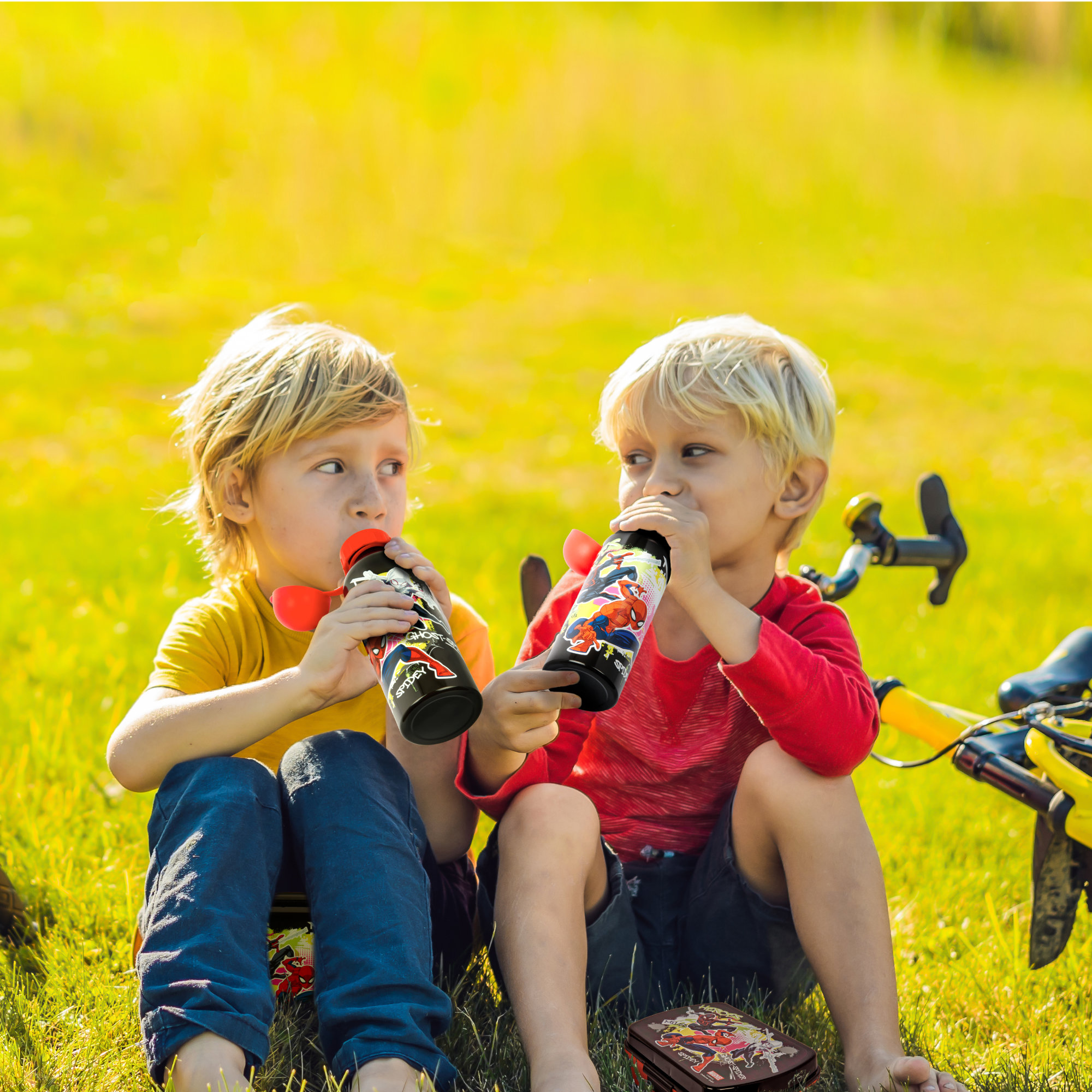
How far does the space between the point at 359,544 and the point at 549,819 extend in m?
0.56

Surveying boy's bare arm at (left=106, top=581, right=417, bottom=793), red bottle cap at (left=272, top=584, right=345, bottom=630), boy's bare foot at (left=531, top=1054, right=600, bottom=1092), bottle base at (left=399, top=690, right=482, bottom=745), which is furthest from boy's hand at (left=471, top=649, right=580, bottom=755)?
boy's bare foot at (left=531, top=1054, right=600, bottom=1092)

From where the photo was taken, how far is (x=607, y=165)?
1305 cm

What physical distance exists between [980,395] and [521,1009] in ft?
27.3

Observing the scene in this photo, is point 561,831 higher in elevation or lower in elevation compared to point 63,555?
higher

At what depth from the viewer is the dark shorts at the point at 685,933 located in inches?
84.6

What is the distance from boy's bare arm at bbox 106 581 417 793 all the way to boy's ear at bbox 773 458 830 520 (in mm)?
816

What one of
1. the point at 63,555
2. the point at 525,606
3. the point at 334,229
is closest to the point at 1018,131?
the point at 334,229

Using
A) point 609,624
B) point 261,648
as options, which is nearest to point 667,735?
point 609,624

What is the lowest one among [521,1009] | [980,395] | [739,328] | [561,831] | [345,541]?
[980,395]

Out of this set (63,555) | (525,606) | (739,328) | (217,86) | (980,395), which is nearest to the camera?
(739,328)

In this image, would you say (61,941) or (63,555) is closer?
(61,941)

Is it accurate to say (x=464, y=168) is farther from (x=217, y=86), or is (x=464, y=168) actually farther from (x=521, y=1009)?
(x=521, y=1009)

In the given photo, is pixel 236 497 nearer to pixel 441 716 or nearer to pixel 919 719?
pixel 441 716

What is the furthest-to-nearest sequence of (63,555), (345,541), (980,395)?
(980,395)
(63,555)
(345,541)
